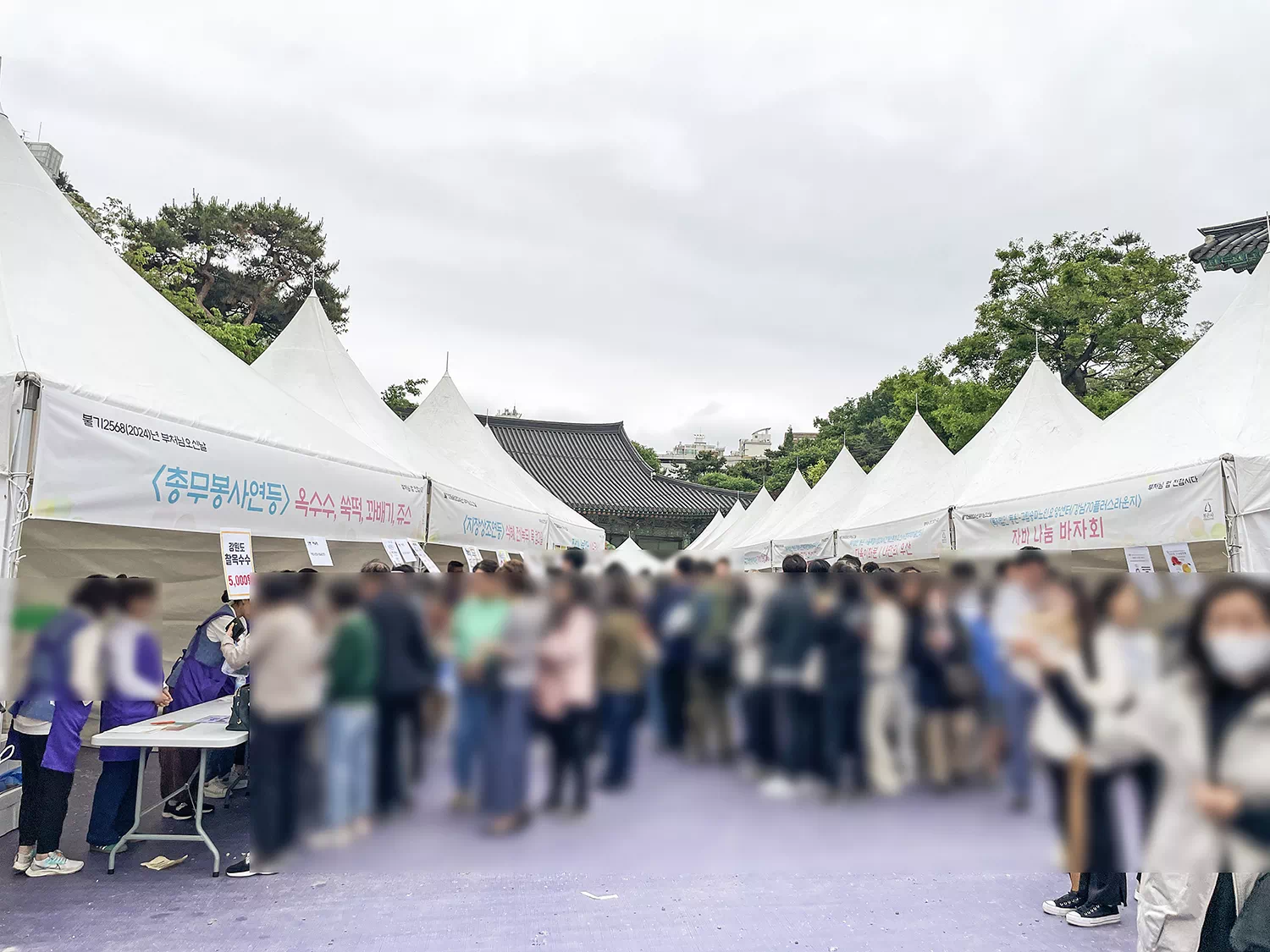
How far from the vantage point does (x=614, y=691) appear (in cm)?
117

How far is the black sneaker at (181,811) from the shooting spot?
13.5 ft

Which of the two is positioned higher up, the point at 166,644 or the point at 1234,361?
the point at 1234,361

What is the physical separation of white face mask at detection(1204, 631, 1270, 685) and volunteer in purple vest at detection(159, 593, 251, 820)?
425 centimetres

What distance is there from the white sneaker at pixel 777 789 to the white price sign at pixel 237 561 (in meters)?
3.19

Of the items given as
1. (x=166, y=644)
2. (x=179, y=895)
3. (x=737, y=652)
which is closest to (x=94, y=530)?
(x=166, y=644)

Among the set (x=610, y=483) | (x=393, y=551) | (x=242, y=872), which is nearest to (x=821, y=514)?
(x=393, y=551)

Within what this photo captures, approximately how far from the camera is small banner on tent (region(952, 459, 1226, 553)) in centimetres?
414

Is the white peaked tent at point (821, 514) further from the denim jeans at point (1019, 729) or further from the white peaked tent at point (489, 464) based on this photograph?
the denim jeans at point (1019, 729)

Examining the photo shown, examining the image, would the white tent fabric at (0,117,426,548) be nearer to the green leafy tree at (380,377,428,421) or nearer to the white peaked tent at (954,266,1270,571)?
the white peaked tent at (954,266,1270,571)

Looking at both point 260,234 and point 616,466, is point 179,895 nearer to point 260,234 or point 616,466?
point 616,466

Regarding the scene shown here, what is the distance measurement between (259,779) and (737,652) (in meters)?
0.73

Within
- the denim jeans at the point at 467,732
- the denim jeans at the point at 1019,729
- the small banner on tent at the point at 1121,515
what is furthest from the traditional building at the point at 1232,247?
the denim jeans at the point at 467,732

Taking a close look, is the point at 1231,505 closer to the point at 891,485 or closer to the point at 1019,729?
the point at 1019,729

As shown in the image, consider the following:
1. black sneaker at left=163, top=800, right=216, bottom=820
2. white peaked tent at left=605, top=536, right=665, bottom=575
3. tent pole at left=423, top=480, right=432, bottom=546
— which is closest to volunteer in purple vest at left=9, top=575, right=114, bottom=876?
black sneaker at left=163, top=800, right=216, bottom=820
